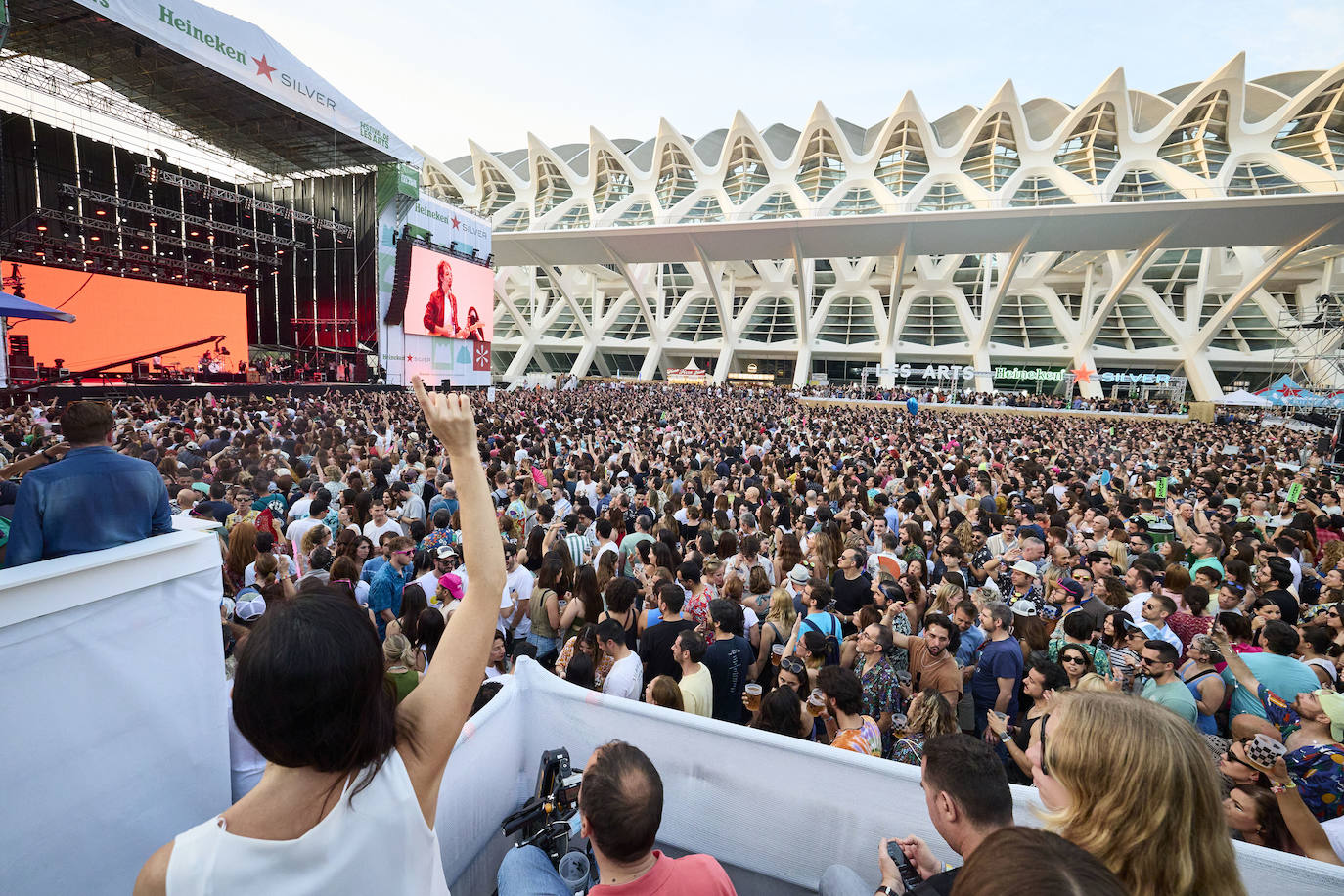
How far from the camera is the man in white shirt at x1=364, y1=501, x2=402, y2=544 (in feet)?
17.9

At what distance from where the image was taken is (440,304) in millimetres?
25531

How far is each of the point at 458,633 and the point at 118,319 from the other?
26.1 m

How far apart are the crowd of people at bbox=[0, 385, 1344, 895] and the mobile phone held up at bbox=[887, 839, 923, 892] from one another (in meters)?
0.03

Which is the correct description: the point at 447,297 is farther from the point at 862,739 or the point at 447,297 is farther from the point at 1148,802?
the point at 1148,802

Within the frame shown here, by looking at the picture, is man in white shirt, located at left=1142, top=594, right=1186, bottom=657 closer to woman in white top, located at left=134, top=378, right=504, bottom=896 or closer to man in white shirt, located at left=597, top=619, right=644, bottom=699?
man in white shirt, located at left=597, top=619, right=644, bottom=699

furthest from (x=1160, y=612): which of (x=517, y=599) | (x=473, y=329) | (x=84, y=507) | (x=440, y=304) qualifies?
(x=473, y=329)

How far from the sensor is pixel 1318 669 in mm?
3521

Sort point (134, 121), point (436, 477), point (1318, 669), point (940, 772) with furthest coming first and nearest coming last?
point (134, 121) → point (436, 477) → point (1318, 669) → point (940, 772)

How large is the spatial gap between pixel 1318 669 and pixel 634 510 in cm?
556

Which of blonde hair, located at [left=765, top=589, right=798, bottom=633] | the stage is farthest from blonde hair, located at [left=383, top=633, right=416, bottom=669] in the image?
the stage

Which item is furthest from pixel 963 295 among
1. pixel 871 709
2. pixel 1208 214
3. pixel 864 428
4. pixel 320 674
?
pixel 320 674

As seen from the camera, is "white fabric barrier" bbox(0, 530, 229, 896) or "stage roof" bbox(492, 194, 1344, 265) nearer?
"white fabric barrier" bbox(0, 530, 229, 896)

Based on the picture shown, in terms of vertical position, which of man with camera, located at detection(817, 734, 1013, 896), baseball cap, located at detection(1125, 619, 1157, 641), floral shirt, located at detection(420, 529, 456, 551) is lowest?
floral shirt, located at detection(420, 529, 456, 551)

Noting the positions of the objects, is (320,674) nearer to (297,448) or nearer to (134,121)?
(297,448)
